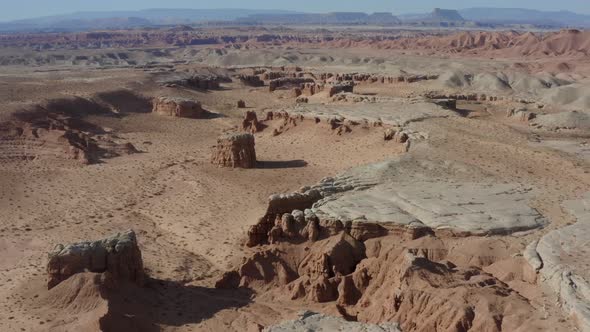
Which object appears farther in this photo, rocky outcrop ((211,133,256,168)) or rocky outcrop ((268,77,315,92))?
rocky outcrop ((268,77,315,92))

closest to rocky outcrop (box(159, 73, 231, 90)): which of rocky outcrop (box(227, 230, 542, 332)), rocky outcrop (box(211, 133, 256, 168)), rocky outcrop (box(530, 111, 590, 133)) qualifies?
rocky outcrop (box(211, 133, 256, 168))

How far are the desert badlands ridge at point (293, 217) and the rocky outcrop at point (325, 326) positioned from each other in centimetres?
6

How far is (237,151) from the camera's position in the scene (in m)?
28.5

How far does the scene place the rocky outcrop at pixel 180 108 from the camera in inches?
1743

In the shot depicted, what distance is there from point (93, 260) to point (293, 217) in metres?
5.37

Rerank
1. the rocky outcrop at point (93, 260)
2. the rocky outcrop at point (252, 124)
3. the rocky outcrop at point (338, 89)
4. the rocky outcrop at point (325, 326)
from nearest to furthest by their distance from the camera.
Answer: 1. the rocky outcrop at point (325, 326)
2. the rocky outcrop at point (93, 260)
3. the rocky outcrop at point (252, 124)
4. the rocky outcrop at point (338, 89)

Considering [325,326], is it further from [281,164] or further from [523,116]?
[523,116]

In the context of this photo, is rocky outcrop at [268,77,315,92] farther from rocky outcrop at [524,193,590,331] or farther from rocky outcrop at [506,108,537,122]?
rocky outcrop at [524,193,590,331]

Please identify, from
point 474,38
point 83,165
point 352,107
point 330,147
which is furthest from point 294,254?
point 474,38

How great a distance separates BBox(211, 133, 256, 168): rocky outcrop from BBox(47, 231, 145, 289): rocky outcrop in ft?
44.3

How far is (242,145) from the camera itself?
28406 mm

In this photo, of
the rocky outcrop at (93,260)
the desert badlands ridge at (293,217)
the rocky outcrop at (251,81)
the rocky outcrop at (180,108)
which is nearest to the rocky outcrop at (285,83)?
the rocky outcrop at (251,81)

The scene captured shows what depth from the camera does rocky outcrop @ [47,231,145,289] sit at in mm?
14695

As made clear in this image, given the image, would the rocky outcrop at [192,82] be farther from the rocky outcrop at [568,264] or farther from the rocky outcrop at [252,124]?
the rocky outcrop at [568,264]
